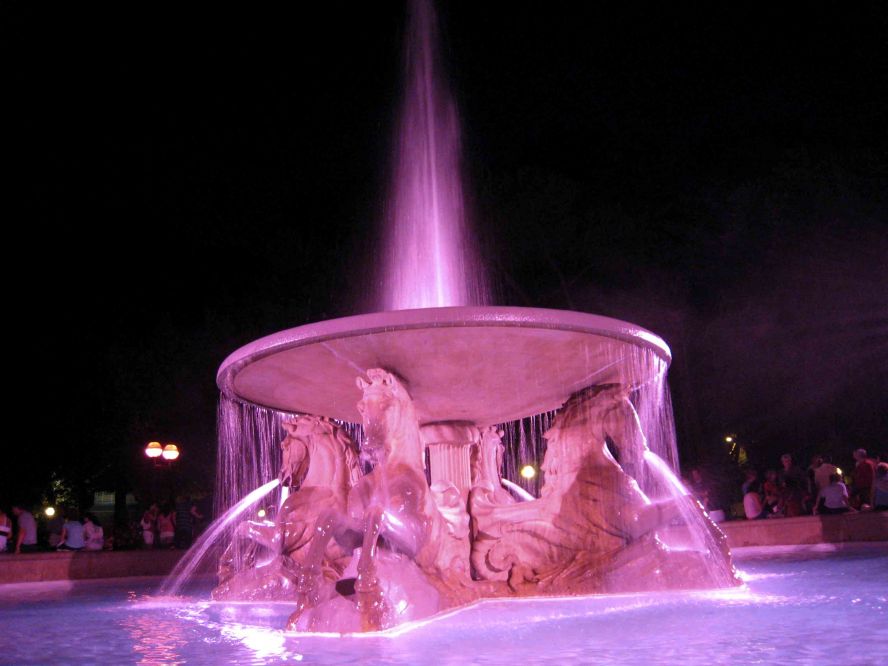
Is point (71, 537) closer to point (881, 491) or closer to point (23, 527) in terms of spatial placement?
point (23, 527)

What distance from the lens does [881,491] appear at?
11078mm

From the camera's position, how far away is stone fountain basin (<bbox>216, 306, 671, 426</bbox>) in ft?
18.9

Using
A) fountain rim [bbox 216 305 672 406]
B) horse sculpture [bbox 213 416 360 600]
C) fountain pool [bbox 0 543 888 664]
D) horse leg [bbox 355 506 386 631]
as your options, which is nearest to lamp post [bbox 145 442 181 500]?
horse sculpture [bbox 213 416 360 600]

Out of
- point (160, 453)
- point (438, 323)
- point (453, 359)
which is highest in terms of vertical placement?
point (160, 453)

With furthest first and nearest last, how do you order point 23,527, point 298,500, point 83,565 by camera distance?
1. point 23,527
2. point 83,565
3. point 298,500

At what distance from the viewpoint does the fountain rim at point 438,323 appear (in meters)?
5.62

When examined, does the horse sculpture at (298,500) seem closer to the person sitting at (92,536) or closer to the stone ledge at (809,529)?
the stone ledge at (809,529)

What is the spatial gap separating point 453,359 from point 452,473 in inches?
74.1

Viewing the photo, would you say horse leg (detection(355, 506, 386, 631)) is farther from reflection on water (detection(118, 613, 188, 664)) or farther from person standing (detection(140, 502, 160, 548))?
person standing (detection(140, 502, 160, 548))

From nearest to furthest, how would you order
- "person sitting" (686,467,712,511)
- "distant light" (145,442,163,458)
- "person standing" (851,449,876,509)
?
"person standing" (851,449,876,509)
"person sitting" (686,467,712,511)
"distant light" (145,442,163,458)

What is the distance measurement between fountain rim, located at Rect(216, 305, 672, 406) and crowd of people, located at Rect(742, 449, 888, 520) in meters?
6.78

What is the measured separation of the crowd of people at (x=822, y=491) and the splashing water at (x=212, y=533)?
743 centimetres

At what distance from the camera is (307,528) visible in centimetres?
757

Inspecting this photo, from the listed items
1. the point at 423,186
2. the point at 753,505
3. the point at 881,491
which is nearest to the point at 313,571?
the point at 423,186
